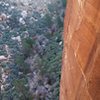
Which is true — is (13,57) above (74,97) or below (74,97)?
below

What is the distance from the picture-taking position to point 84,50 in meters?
1.52

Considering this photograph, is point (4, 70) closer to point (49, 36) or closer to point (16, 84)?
point (16, 84)

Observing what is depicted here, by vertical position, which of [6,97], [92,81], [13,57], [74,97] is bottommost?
[6,97]

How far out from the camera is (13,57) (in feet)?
14.9

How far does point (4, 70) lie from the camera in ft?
13.9

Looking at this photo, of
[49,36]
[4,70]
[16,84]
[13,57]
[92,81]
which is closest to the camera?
[92,81]

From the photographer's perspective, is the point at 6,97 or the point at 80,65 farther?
the point at 6,97

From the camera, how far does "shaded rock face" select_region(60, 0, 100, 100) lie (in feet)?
4.53

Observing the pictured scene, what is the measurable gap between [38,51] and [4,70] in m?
0.68

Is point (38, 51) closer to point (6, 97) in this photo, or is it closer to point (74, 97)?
point (6, 97)

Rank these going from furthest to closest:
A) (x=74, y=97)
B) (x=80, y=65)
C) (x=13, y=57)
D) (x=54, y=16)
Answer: (x=54, y=16) → (x=13, y=57) → (x=74, y=97) → (x=80, y=65)

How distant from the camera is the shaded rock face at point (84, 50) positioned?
Result: 1.38 meters

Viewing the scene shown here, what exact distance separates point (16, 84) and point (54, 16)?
91.1 inches

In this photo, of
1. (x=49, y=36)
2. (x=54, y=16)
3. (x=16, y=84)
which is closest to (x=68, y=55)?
(x=16, y=84)
